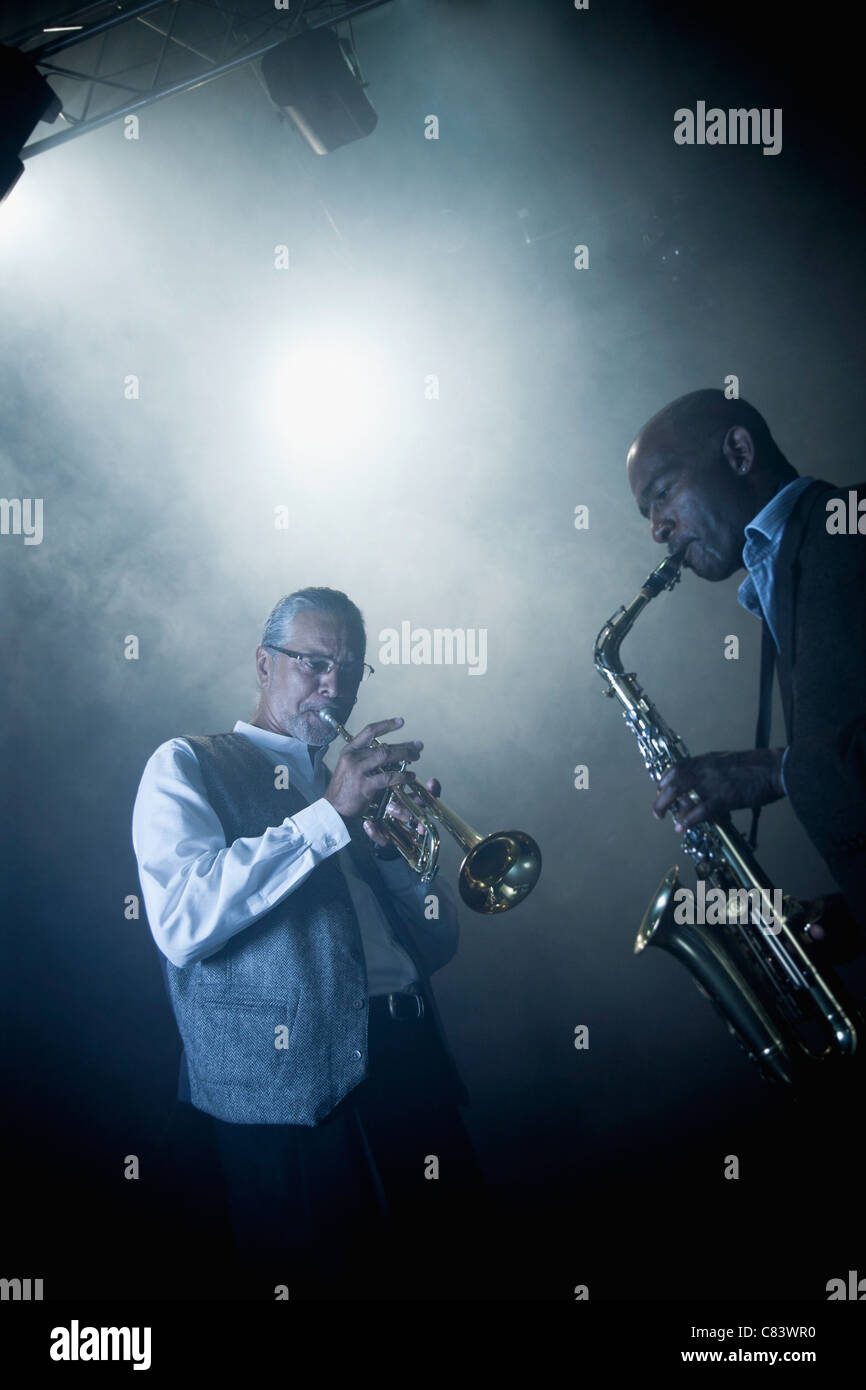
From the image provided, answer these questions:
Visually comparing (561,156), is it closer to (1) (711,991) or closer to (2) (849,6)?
(2) (849,6)

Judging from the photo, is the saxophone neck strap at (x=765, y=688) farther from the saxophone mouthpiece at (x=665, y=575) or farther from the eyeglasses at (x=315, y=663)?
the eyeglasses at (x=315, y=663)

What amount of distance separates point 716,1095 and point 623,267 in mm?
5196

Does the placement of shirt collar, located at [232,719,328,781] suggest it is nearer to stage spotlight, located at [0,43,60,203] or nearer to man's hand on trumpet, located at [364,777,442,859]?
man's hand on trumpet, located at [364,777,442,859]

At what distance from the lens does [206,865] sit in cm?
236

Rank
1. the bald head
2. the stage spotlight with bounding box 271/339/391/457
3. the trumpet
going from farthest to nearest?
1. the stage spotlight with bounding box 271/339/391/457
2. the trumpet
3. the bald head

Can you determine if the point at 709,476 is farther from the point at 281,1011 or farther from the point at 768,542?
the point at 281,1011

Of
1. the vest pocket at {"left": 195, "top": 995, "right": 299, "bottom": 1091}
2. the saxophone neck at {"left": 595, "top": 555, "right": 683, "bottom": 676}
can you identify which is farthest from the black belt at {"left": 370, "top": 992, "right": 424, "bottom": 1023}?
the saxophone neck at {"left": 595, "top": 555, "right": 683, "bottom": 676}

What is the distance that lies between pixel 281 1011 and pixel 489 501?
3.70 m

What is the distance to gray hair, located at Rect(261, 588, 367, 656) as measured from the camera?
3.24m

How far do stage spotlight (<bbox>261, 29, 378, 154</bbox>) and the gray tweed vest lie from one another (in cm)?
353

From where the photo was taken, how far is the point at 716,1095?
422 cm

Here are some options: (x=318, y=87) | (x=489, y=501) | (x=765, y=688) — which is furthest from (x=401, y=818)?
(x=318, y=87)

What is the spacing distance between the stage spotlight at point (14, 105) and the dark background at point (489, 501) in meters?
1.67

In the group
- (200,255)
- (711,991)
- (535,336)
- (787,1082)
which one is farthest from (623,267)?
(787,1082)
